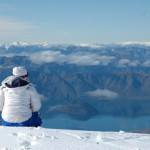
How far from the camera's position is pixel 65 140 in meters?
5.63

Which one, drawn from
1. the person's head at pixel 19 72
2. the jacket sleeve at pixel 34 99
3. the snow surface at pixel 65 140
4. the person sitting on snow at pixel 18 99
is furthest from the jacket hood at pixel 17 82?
the snow surface at pixel 65 140

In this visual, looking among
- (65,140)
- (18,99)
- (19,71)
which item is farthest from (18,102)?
(65,140)

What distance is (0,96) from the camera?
7621mm

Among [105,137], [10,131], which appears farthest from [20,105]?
[105,137]

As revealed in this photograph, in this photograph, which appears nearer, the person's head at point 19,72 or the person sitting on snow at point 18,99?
the person sitting on snow at point 18,99

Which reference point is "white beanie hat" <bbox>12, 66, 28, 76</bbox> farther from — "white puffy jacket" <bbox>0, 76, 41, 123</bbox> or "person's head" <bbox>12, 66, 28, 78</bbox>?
"white puffy jacket" <bbox>0, 76, 41, 123</bbox>

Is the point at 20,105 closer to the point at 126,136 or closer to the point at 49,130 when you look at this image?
the point at 49,130

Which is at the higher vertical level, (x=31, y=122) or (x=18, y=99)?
(x=18, y=99)

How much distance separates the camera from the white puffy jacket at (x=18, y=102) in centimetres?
741

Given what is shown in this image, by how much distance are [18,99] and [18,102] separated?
0.25 ft

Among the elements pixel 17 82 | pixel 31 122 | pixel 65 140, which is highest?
pixel 17 82

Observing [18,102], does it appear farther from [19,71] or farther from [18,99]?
[19,71]

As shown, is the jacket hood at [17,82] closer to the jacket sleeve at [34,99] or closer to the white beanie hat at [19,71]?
the white beanie hat at [19,71]

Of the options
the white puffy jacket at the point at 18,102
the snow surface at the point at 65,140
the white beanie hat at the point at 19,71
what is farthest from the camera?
the white beanie hat at the point at 19,71
